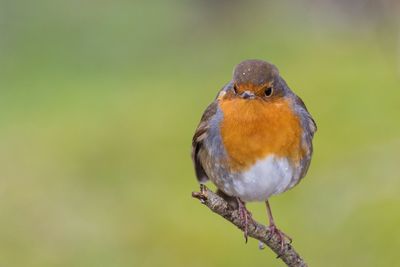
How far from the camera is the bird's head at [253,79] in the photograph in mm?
4992

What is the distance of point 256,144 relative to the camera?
514cm

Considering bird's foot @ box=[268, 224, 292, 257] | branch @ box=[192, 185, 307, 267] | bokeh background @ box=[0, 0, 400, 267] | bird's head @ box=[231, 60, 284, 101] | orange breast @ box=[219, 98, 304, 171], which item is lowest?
branch @ box=[192, 185, 307, 267]

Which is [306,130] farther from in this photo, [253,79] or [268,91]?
[253,79]

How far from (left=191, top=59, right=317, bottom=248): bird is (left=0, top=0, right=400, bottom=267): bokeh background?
8.25 ft

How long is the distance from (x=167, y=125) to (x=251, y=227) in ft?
20.6

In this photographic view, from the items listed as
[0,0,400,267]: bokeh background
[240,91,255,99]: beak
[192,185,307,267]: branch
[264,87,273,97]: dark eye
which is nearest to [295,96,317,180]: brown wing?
[264,87,273,97]: dark eye

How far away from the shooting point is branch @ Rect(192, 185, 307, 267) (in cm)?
421

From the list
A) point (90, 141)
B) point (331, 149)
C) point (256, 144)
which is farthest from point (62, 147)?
point (256, 144)

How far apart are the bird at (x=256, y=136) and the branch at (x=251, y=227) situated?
0.35 meters

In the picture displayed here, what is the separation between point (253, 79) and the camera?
5.01 meters

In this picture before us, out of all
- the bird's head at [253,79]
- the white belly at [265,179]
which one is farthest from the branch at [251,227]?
the bird's head at [253,79]

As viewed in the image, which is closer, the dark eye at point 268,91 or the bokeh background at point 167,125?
the dark eye at point 268,91

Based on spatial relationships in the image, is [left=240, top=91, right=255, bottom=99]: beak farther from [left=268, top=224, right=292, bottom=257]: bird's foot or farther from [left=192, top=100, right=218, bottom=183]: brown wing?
[left=268, top=224, right=292, bottom=257]: bird's foot

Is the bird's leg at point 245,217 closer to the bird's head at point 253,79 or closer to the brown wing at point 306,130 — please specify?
the brown wing at point 306,130
